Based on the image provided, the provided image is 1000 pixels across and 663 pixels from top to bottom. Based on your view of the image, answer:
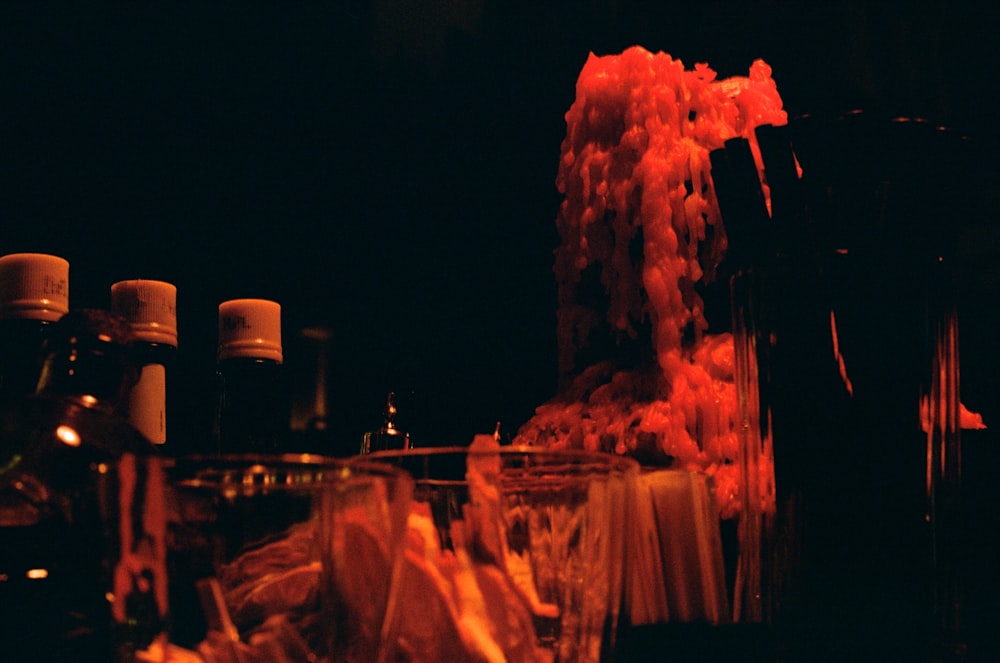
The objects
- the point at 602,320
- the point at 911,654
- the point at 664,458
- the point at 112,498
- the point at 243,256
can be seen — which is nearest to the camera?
the point at 112,498

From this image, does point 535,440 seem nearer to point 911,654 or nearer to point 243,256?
point 911,654

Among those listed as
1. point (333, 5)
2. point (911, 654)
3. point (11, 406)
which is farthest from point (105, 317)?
point (333, 5)

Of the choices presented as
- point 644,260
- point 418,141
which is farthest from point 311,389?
point 644,260

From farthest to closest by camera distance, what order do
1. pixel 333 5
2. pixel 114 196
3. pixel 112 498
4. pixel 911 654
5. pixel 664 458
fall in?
1. pixel 333 5
2. pixel 114 196
3. pixel 664 458
4. pixel 911 654
5. pixel 112 498

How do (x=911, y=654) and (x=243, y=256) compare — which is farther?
(x=243, y=256)

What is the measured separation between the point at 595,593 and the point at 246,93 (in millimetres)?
1429

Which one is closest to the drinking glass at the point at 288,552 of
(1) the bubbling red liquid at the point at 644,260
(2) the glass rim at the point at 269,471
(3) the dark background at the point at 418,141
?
(2) the glass rim at the point at 269,471

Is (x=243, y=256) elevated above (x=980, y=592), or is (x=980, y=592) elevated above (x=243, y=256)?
(x=243, y=256)

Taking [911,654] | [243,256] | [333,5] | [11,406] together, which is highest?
[333,5]

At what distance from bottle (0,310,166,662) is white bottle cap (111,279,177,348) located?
161 millimetres

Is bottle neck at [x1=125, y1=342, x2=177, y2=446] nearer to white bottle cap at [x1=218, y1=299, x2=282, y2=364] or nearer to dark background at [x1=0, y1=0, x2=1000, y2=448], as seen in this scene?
white bottle cap at [x1=218, y1=299, x2=282, y2=364]

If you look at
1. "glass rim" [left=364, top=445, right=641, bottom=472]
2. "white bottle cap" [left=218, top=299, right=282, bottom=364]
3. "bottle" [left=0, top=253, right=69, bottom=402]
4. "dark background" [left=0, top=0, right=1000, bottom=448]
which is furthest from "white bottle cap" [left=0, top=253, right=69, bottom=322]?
"dark background" [left=0, top=0, right=1000, bottom=448]

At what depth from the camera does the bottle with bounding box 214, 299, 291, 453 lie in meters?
0.67

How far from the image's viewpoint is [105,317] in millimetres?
465
